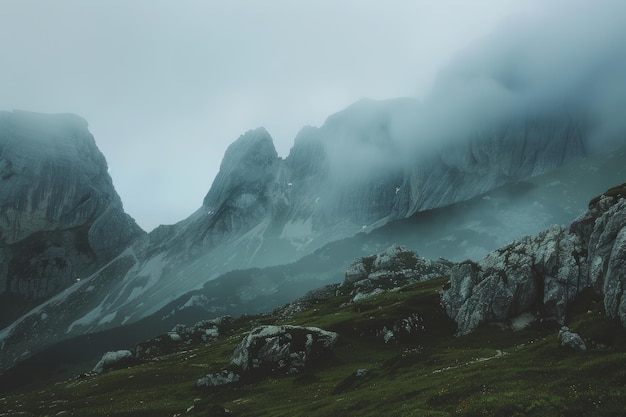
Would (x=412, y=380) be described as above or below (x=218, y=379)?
above

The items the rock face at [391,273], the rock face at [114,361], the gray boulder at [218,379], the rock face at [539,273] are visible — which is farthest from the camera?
the rock face at [391,273]

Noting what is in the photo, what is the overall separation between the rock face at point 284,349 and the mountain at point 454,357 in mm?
193

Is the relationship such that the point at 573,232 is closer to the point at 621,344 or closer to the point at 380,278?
the point at 621,344

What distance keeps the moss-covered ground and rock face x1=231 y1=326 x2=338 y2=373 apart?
8.67 feet

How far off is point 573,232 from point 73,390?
100 meters

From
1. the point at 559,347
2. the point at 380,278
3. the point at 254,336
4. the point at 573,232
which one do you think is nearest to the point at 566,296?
the point at 573,232

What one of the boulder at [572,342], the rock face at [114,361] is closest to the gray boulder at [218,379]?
the boulder at [572,342]

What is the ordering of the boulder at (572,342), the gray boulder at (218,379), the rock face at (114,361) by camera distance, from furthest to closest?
the rock face at (114,361) < the gray boulder at (218,379) < the boulder at (572,342)

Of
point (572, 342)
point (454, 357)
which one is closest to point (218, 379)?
point (454, 357)

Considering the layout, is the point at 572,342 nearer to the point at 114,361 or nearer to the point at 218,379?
the point at 218,379

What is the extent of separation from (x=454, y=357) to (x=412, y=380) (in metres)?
13.0

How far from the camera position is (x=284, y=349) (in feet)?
245

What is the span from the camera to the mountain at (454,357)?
104 feet

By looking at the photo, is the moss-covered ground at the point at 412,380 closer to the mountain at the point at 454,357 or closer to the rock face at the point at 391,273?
the mountain at the point at 454,357
